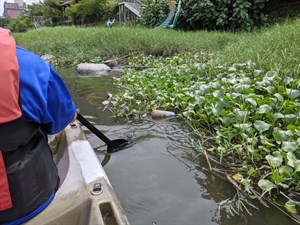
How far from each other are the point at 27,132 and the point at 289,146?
1.56 m

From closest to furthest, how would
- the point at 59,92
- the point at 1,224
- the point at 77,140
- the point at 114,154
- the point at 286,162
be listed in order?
the point at 1,224, the point at 59,92, the point at 286,162, the point at 77,140, the point at 114,154

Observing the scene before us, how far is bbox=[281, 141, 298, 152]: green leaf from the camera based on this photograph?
179 cm

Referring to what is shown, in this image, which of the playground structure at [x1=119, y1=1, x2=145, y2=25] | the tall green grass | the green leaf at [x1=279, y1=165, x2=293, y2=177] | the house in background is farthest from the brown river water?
the house in background

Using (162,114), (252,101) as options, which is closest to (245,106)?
(252,101)

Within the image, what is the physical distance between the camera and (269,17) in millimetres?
9711

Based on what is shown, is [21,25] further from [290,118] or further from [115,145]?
[290,118]

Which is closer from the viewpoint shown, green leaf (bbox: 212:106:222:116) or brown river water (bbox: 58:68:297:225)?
brown river water (bbox: 58:68:297:225)

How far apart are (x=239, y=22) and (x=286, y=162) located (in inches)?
323

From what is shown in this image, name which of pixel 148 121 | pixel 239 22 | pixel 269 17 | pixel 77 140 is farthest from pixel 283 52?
pixel 269 17

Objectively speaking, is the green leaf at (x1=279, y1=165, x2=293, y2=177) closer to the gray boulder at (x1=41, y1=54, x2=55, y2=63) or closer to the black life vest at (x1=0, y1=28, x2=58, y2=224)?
the black life vest at (x1=0, y1=28, x2=58, y2=224)

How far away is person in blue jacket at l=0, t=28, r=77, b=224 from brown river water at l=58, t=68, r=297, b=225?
2.20 ft

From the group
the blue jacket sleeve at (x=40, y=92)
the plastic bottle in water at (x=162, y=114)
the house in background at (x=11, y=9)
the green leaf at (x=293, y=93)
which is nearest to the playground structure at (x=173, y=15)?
the plastic bottle in water at (x=162, y=114)

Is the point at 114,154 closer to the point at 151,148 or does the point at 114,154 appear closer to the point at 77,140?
the point at 151,148

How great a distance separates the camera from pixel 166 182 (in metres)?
2.00
